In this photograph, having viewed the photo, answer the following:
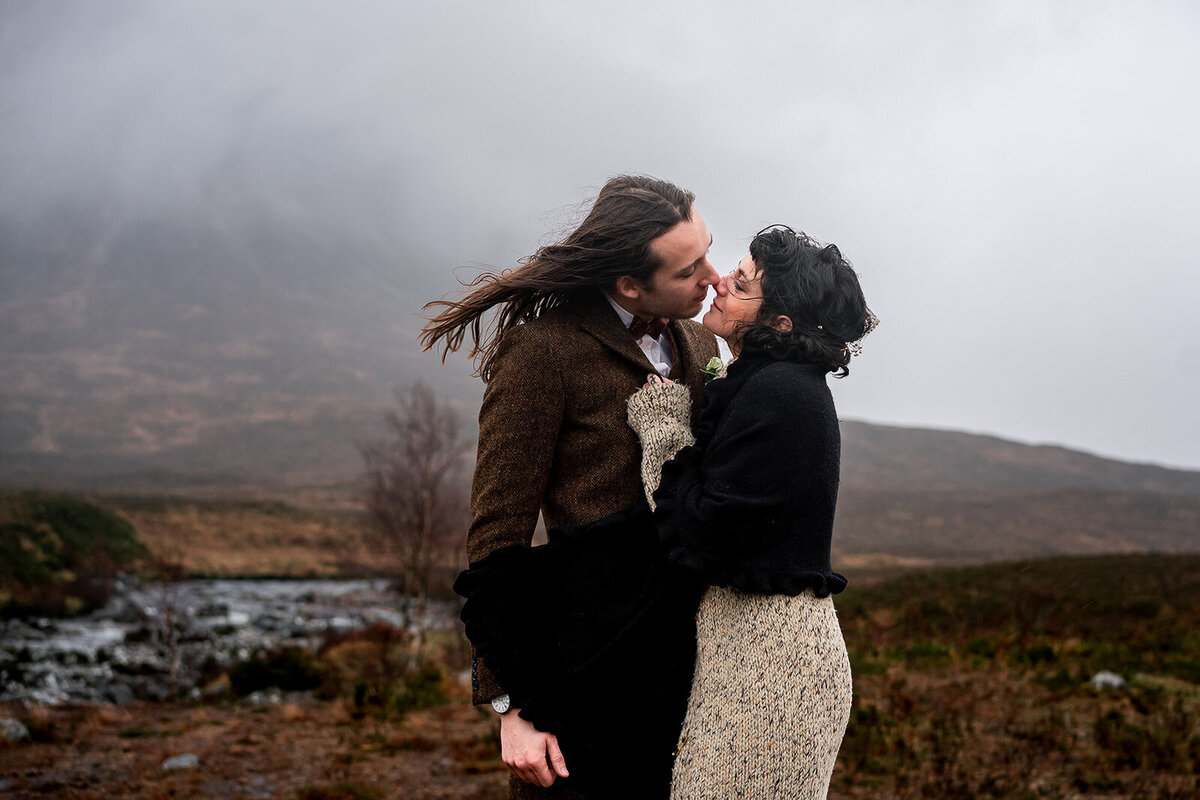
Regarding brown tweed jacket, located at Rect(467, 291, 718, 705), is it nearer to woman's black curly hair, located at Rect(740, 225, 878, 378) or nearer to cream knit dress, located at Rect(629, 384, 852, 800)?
cream knit dress, located at Rect(629, 384, 852, 800)

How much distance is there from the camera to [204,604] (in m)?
32.9

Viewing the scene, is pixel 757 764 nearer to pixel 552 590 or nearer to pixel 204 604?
pixel 552 590

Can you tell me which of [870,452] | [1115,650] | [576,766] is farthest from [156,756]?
[870,452]

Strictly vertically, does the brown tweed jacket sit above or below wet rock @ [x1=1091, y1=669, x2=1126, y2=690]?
above

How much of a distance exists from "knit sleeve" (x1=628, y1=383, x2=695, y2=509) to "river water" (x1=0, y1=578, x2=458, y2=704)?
745 inches

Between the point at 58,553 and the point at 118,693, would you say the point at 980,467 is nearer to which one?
the point at 58,553

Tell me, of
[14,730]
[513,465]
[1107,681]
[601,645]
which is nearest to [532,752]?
[601,645]

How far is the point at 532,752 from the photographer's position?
200 cm

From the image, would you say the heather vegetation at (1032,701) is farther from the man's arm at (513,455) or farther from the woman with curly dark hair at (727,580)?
the man's arm at (513,455)

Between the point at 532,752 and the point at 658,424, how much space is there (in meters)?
0.86

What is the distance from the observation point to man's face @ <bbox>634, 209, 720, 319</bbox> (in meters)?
2.21

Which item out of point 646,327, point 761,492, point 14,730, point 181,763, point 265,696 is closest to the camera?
point 761,492

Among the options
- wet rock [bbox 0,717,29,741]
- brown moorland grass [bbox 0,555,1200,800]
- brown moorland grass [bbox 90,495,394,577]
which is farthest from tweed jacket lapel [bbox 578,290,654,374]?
brown moorland grass [bbox 90,495,394,577]

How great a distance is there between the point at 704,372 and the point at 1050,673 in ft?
31.2
